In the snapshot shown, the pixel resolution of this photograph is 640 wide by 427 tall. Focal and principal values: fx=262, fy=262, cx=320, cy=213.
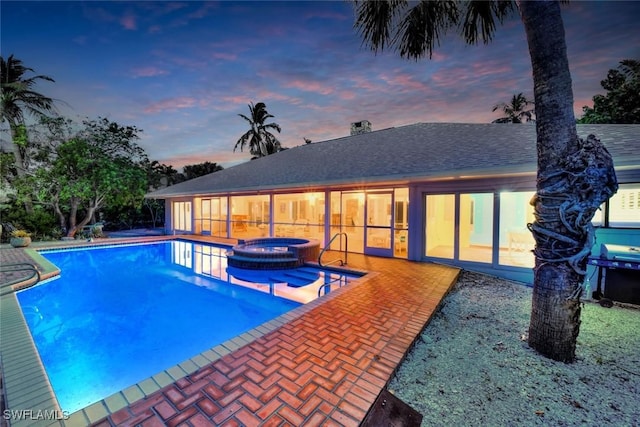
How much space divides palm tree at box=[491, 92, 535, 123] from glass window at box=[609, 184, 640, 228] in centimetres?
2655

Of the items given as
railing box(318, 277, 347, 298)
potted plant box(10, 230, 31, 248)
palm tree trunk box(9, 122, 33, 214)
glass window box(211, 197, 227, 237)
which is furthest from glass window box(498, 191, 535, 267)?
palm tree trunk box(9, 122, 33, 214)

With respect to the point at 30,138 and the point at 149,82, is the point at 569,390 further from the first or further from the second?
the point at 30,138

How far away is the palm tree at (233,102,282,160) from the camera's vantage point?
86.7 ft

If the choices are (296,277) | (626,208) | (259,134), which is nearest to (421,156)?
(626,208)

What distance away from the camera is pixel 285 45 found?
29.3ft

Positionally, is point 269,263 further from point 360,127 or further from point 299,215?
point 360,127

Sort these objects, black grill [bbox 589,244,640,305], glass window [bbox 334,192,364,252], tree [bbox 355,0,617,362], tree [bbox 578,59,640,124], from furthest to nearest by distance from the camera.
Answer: tree [bbox 578,59,640,124] < glass window [bbox 334,192,364,252] < black grill [bbox 589,244,640,305] < tree [bbox 355,0,617,362]

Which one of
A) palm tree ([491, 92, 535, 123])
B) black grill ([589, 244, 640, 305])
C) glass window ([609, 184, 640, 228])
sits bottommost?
black grill ([589, 244, 640, 305])

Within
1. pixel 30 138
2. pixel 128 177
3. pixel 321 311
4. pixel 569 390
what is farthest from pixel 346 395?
pixel 30 138

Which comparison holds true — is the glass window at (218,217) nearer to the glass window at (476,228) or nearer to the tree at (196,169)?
the glass window at (476,228)

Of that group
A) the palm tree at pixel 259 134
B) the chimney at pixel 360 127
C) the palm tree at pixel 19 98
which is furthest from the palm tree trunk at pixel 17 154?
the chimney at pixel 360 127

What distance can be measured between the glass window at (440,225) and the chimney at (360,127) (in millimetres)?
7858

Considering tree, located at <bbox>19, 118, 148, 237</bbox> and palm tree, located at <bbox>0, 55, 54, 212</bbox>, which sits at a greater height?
palm tree, located at <bbox>0, 55, 54, 212</bbox>

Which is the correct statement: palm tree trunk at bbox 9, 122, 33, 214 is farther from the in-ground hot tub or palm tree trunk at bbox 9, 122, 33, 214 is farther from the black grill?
the black grill
